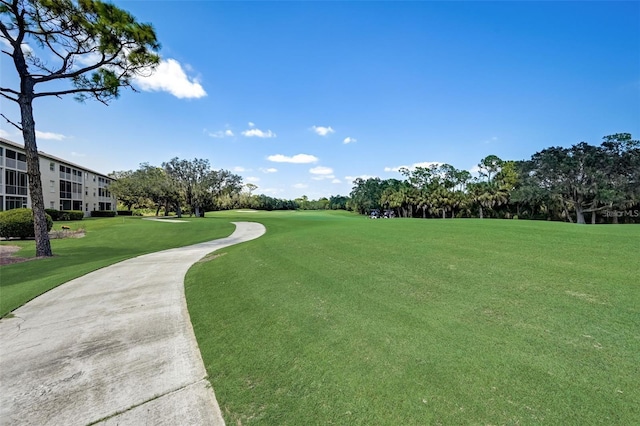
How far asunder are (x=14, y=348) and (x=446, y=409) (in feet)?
18.7

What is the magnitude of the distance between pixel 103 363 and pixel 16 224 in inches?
815

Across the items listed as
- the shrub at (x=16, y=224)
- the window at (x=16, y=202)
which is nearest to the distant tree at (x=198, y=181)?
the window at (x=16, y=202)

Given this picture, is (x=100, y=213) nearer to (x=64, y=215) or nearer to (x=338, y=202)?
(x=64, y=215)

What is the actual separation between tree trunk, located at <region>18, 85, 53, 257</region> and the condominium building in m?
20.8

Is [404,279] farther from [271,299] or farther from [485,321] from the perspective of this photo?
[271,299]

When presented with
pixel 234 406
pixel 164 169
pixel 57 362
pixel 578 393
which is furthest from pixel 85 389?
pixel 164 169

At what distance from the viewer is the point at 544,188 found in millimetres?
37000

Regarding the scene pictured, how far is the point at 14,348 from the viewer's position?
13.5 ft

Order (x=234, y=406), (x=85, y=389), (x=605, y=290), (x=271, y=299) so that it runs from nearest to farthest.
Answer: (x=234, y=406), (x=85, y=389), (x=605, y=290), (x=271, y=299)

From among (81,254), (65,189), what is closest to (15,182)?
(65,189)

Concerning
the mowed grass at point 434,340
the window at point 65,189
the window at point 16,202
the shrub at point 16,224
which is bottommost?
the mowed grass at point 434,340

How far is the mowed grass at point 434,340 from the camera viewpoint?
243cm

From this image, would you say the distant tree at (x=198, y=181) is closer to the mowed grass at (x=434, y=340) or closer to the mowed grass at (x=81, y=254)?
the mowed grass at (x=81, y=254)

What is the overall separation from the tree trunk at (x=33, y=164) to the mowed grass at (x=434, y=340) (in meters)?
9.75
